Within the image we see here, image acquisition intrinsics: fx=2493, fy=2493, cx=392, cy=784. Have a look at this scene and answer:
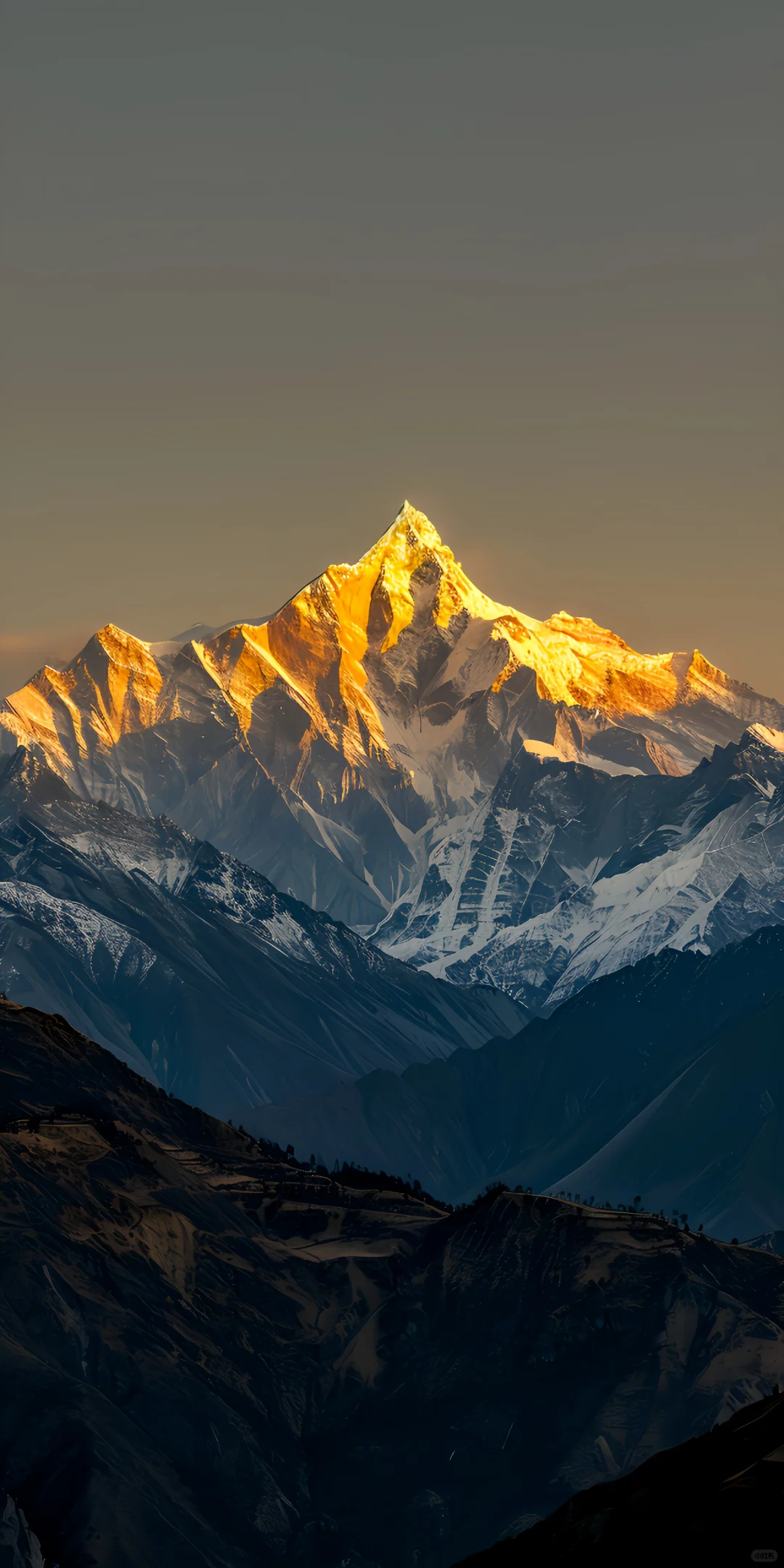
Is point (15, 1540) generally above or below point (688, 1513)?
below

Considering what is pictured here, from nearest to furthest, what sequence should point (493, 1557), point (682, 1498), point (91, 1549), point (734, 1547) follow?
point (734, 1547)
point (682, 1498)
point (493, 1557)
point (91, 1549)

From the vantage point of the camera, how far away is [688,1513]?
130 m

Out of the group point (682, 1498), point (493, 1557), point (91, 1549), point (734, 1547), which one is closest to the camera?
point (734, 1547)

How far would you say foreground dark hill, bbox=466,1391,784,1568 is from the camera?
12231 centimetres

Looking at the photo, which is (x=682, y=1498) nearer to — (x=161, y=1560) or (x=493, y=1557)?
(x=493, y=1557)

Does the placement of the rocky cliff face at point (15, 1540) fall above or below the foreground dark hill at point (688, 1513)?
below

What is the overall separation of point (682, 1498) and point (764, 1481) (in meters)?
8.82

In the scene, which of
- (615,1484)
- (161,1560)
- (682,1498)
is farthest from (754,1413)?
(161,1560)

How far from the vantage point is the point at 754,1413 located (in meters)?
155

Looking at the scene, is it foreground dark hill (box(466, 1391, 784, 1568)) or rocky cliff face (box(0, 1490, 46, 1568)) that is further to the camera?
rocky cliff face (box(0, 1490, 46, 1568))

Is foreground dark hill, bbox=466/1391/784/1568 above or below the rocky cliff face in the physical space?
above

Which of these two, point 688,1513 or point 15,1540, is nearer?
Answer: point 688,1513

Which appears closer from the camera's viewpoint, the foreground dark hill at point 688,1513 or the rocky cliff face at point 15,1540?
the foreground dark hill at point 688,1513

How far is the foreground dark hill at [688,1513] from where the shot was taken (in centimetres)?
12231
